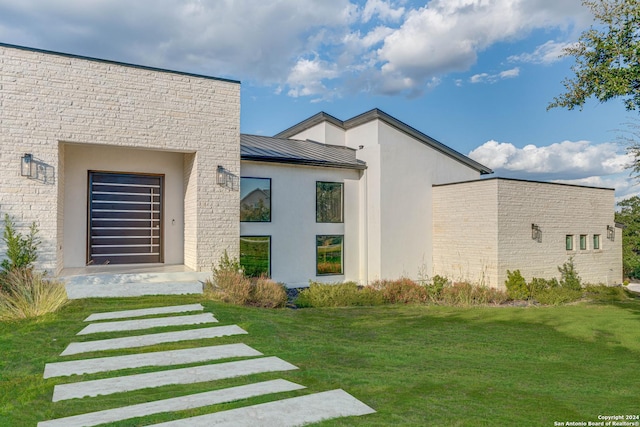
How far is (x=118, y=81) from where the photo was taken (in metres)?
9.95

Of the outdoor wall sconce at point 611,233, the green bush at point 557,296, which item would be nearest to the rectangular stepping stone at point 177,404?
the green bush at point 557,296

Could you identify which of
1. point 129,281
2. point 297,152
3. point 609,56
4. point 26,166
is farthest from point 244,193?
point 609,56

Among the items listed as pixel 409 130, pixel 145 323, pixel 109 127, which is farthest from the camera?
pixel 409 130

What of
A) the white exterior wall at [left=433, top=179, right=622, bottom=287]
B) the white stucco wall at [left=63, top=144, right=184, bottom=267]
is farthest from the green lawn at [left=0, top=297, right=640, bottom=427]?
the white exterior wall at [left=433, top=179, right=622, bottom=287]

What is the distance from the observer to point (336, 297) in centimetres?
1124

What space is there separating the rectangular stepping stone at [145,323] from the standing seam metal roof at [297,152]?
6.66 metres

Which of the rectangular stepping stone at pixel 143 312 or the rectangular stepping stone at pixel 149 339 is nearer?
the rectangular stepping stone at pixel 149 339

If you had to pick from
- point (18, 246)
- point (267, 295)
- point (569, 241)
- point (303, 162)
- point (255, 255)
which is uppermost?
point (303, 162)

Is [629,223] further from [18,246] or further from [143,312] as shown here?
[18,246]

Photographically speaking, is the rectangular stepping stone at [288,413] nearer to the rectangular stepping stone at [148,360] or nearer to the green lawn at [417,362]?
the green lawn at [417,362]

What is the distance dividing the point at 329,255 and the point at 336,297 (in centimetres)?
335

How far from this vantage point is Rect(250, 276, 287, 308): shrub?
9.48 metres

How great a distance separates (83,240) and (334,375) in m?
9.36

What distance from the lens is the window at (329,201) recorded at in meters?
14.4
